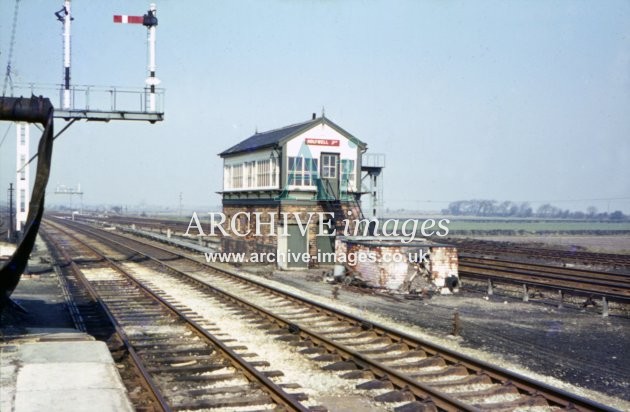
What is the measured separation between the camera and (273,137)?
2764cm

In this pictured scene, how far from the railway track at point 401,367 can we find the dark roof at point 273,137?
1168 cm

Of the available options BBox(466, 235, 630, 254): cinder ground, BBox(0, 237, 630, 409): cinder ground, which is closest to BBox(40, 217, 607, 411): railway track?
BBox(0, 237, 630, 409): cinder ground

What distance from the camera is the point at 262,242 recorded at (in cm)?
2688

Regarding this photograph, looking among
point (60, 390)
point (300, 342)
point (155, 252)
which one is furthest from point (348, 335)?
point (155, 252)

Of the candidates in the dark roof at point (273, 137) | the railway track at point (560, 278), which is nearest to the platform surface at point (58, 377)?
the railway track at point (560, 278)

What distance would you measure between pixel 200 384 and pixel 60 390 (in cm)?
192

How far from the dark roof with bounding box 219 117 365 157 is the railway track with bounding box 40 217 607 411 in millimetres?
11675

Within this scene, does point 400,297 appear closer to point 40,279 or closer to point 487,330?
point 487,330

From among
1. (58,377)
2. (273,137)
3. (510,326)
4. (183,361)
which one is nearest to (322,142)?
(273,137)

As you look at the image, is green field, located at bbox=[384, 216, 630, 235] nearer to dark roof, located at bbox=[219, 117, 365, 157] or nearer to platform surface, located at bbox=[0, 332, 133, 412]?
dark roof, located at bbox=[219, 117, 365, 157]

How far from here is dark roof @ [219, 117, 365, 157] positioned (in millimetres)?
25219

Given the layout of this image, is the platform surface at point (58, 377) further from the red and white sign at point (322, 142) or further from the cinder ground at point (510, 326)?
the red and white sign at point (322, 142)

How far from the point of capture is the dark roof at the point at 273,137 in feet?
82.7

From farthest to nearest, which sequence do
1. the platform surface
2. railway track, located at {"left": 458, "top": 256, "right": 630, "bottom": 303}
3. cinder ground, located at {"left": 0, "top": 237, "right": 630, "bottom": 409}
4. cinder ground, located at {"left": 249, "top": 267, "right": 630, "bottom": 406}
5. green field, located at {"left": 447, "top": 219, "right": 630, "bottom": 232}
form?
1. green field, located at {"left": 447, "top": 219, "right": 630, "bottom": 232}
2. railway track, located at {"left": 458, "top": 256, "right": 630, "bottom": 303}
3. cinder ground, located at {"left": 0, "top": 237, "right": 630, "bottom": 409}
4. cinder ground, located at {"left": 249, "top": 267, "right": 630, "bottom": 406}
5. the platform surface
